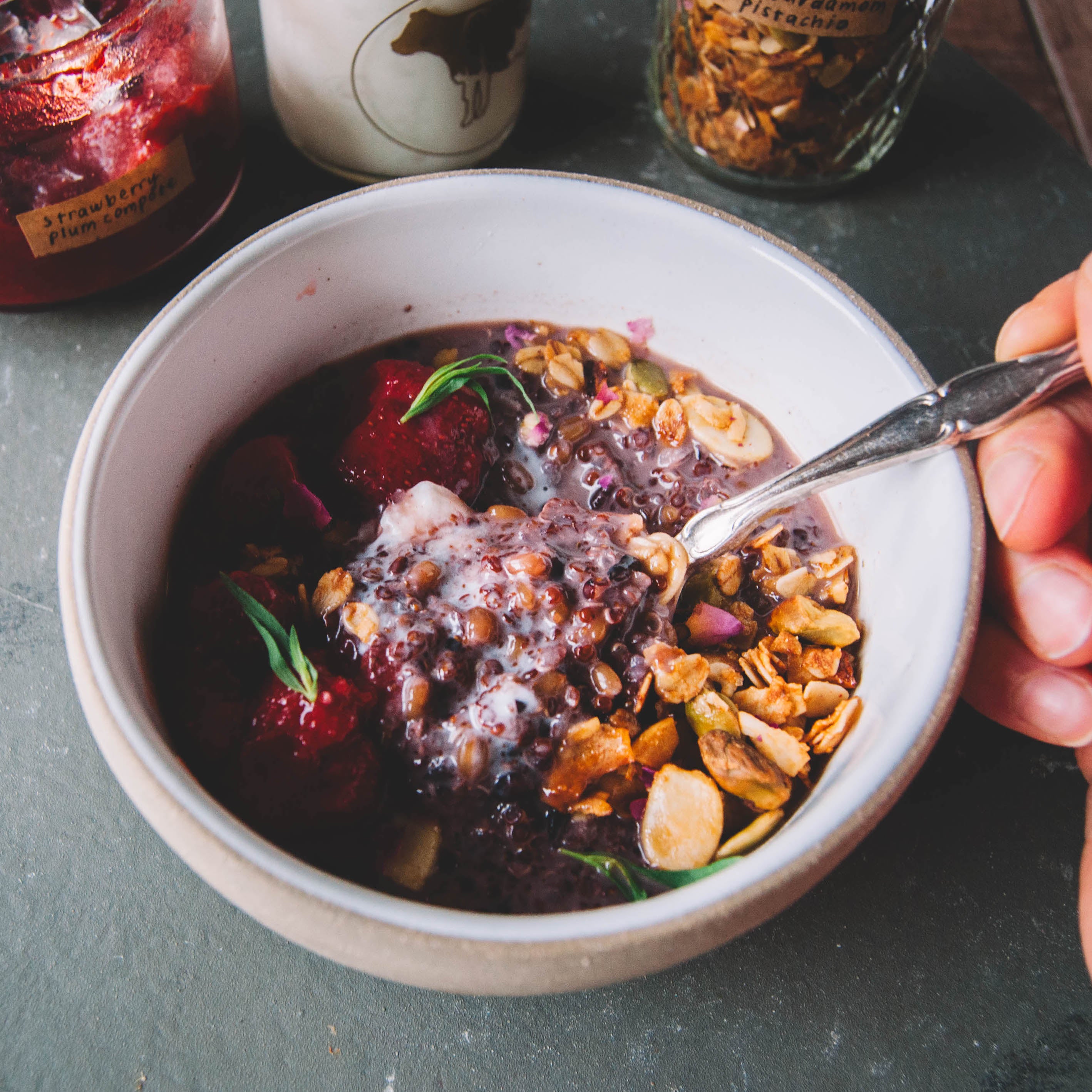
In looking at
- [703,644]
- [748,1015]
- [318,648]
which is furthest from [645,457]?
[748,1015]

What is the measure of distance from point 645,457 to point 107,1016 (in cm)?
59

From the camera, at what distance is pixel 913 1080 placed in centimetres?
70

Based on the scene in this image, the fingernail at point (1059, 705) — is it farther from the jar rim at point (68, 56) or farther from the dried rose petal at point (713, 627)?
the jar rim at point (68, 56)

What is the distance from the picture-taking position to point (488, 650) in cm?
69

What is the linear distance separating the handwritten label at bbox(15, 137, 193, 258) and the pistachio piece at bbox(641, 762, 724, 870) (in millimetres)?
680

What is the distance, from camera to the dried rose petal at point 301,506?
2.53 feet

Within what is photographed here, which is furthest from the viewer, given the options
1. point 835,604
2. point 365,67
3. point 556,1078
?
point 365,67

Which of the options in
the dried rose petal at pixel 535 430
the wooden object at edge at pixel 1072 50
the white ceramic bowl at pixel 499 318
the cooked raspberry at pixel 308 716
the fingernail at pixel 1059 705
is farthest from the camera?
the wooden object at edge at pixel 1072 50

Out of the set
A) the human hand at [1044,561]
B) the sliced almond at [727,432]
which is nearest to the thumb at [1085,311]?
the human hand at [1044,561]

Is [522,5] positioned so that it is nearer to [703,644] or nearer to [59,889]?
[703,644]

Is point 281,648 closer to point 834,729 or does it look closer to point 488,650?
point 488,650

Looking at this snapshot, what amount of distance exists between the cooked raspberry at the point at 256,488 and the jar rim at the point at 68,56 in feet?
1.11

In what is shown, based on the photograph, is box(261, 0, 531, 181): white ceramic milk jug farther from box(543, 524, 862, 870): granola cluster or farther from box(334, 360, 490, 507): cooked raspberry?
box(543, 524, 862, 870): granola cluster

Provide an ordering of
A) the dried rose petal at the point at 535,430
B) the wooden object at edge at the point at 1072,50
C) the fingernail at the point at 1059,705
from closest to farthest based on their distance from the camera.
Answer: the fingernail at the point at 1059,705
the dried rose petal at the point at 535,430
the wooden object at edge at the point at 1072,50
